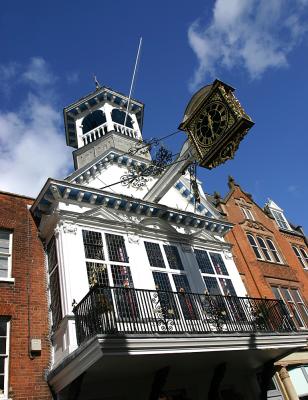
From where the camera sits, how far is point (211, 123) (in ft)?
40.6

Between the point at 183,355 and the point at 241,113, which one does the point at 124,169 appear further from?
the point at 183,355

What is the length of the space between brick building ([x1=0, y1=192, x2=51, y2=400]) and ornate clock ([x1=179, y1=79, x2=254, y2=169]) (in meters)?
6.35

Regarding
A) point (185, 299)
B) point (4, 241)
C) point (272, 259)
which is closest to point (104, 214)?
point (4, 241)

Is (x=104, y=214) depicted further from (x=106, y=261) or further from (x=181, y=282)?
(x=181, y=282)

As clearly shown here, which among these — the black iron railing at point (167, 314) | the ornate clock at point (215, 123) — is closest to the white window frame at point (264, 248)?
the black iron railing at point (167, 314)

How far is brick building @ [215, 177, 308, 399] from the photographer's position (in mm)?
15959

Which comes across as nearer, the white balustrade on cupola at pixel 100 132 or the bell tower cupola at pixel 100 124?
the bell tower cupola at pixel 100 124

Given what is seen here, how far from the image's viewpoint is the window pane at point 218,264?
50.4 ft

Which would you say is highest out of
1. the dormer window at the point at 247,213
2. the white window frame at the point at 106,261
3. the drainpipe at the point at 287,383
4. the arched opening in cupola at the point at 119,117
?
the arched opening in cupola at the point at 119,117

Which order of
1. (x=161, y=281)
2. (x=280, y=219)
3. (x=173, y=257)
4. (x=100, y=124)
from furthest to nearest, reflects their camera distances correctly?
(x=280, y=219), (x=100, y=124), (x=173, y=257), (x=161, y=281)

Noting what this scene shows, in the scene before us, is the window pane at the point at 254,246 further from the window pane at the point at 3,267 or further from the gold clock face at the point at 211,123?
the window pane at the point at 3,267

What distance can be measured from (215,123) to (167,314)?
21.0 feet

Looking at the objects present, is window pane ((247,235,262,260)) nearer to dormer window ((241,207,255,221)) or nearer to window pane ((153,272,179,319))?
dormer window ((241,207,255,221))

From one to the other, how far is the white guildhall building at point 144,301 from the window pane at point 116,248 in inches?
1.6
